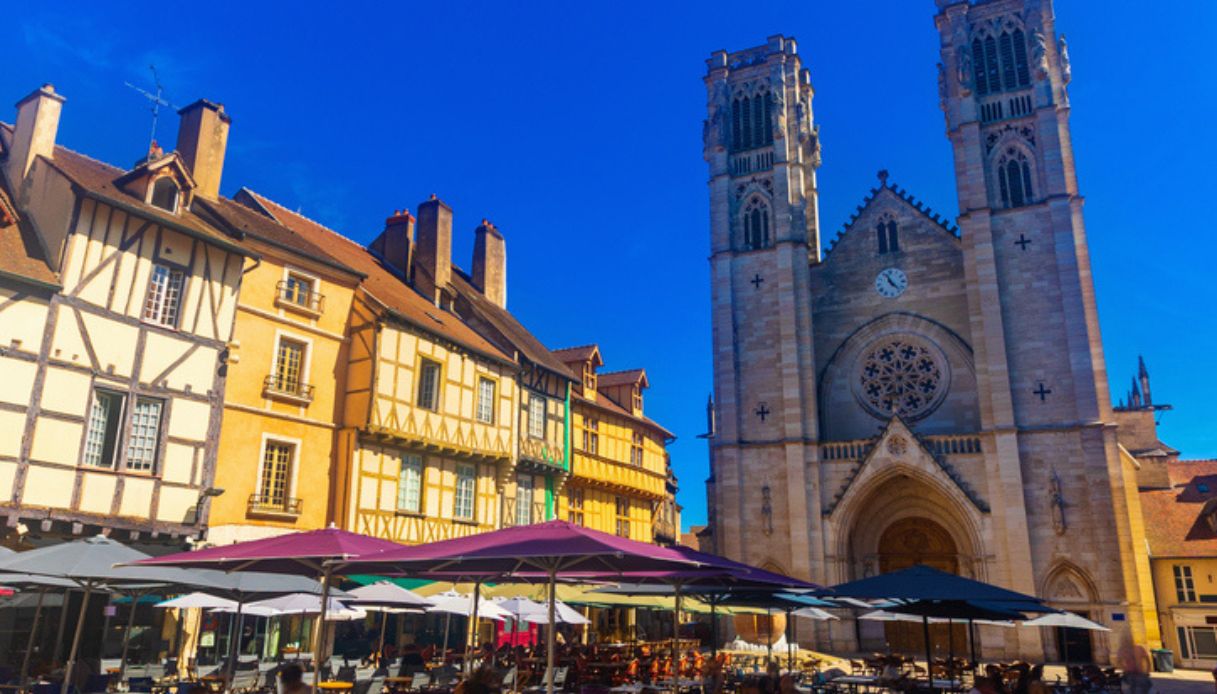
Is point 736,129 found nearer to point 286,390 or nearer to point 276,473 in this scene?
point 286,390

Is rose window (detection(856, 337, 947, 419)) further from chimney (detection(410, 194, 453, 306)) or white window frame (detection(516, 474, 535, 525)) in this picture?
chimney (detection(410, 194, 453, 306))

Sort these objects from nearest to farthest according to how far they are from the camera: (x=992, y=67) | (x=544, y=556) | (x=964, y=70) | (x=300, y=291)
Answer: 1. (x=544, y=556)
2. (x=300, y=291)
3. (x=964, y=70)
4. (x=992, y=67)

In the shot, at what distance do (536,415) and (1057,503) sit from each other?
49.2 ft

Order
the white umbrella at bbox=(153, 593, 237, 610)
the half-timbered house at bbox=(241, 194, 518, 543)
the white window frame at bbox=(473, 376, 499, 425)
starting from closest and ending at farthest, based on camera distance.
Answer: the white umbrella at bbox=(153, 593, 237, 610), the half-timbered house at bbox=(241, 194, 518, 543), the white window frame at bbox=(473, 376, 499, 425)

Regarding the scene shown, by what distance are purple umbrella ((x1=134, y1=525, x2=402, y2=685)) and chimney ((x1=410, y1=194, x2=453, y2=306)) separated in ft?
51.5

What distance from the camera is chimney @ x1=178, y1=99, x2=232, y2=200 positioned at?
64.4ft

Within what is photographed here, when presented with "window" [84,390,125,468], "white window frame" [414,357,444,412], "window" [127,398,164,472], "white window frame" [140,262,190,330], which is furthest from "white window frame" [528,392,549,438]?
"window" [84,390,125,468]

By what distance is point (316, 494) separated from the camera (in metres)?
18.8

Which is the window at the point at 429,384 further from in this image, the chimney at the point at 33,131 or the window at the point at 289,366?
the chimney at the point at 33,131

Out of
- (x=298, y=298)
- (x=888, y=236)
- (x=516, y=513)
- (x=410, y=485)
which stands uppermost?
(x=888, y=236)

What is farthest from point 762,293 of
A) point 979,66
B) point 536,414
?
point 979,66

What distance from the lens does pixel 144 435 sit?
15953 mm

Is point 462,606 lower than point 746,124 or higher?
lower

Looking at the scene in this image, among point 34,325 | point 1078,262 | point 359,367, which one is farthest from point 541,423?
point 1078,262
